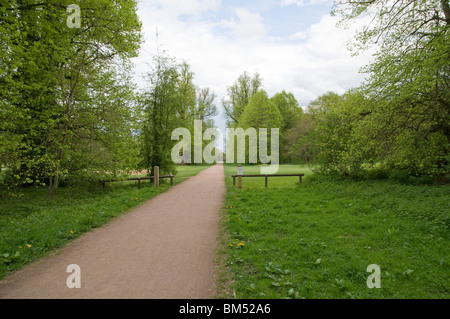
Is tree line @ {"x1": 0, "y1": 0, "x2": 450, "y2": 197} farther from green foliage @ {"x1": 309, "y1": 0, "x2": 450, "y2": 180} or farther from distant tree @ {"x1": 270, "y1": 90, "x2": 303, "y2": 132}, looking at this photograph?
distant tree @ {"x1": 270, "y1": 90, "x2": 303, "y2": 132}

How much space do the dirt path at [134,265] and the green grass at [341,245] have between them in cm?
60

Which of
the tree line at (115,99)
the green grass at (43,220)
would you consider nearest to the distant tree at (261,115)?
the tree line at (115,99)

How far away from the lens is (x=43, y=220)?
695 centimetres

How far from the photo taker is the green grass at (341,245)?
356cm


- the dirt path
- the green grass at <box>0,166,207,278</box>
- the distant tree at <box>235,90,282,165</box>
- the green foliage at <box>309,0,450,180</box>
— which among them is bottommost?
the dirt path

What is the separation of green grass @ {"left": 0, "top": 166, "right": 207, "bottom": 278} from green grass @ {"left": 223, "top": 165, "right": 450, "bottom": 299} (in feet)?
12.3

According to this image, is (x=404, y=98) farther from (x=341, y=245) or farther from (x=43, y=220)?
(x=43, y=220)

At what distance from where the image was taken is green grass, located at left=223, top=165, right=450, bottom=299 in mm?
3559

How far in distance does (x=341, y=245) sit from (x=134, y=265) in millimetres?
4123

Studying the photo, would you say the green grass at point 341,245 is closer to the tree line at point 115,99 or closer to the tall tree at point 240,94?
the tree line at point 115,99

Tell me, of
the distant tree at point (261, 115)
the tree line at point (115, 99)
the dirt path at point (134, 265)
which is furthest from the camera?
the distant tree at point (261, 115)

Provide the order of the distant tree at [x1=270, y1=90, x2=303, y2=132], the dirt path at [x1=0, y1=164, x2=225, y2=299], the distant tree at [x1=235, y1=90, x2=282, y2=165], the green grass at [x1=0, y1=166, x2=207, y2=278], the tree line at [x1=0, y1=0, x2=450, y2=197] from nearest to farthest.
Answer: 1. the dirt path at [x1=0, y1=164, x2=225, y2=299]
2. the green grass at [x1=0, y1=166, x2=207, y2=278]
3. the tree line at [x1=0, y1=0, x2=450, y2=197]
4. the distant tree at [x1=235, y1=90, x2=282, y2=165]
5. the distant tree at [x1=270, y1=90, x2=303, y2=132]

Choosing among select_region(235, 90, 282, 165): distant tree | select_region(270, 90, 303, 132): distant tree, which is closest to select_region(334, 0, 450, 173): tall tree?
select_region(235, 90, 282, 165): distant tree

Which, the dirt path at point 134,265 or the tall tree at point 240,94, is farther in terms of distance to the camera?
the tall tree at point 240,94
